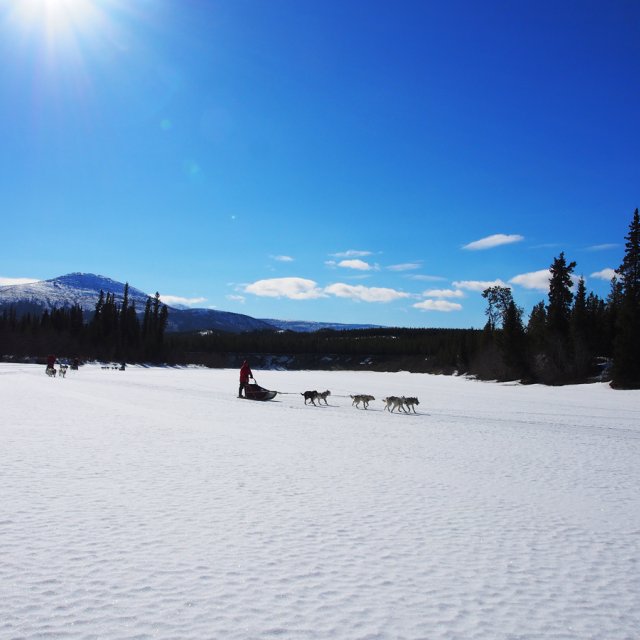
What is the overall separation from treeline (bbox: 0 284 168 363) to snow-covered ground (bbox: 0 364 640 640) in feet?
304

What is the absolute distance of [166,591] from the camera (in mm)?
4680

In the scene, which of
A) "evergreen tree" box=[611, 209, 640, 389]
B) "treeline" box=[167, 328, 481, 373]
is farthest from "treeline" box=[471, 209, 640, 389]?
"treeline" box=[167, 328, 481, 373]

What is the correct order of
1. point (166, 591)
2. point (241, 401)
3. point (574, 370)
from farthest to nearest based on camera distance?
point (574, 370) → point (241, 401) → point (166, 591)

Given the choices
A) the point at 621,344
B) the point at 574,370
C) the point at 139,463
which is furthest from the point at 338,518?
the point at 574,370

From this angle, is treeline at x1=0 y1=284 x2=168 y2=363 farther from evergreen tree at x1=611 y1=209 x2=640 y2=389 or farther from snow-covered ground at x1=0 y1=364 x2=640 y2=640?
snow-covered ground at x1=0 y1=364 x2=640 y2=640

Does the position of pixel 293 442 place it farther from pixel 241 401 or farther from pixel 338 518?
pixel 241 401

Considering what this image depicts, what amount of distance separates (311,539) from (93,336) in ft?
370

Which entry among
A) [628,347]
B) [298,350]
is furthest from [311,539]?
[298,350]

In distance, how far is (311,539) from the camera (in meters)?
6.21

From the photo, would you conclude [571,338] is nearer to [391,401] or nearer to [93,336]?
[391,401]

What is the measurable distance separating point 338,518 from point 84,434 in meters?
9.05

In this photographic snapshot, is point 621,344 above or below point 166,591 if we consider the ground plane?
above

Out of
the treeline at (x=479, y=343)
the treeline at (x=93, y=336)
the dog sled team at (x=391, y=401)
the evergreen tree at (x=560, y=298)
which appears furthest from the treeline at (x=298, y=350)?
the dog sled team at (x=391, y=401)

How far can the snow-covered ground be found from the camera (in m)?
4.31
